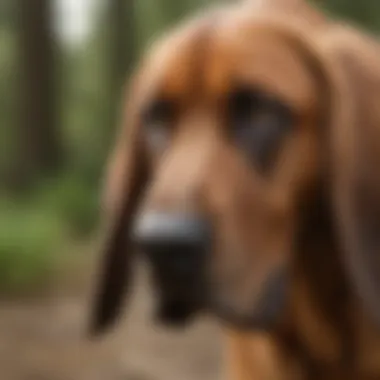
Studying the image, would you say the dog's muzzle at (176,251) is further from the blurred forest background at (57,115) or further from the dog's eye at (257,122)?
the blurred forest background at (57,115)

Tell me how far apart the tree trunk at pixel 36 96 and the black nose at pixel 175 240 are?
8.34 m

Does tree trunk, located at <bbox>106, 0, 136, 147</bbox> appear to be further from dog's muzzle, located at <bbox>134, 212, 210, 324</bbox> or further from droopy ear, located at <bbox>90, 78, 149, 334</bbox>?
dog's muzzle, located at <bbox>134, 212, 210, 324</bbox>

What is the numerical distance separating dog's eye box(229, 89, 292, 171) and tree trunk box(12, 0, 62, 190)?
8232 mm

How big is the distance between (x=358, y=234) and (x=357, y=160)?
0.46 feet

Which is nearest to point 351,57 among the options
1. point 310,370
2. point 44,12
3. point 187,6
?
point 310,370

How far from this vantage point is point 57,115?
11.4 meters

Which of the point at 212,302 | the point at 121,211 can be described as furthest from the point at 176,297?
the point at 121,211

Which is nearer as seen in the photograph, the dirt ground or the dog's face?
the dog's face

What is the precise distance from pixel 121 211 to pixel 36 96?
8188mm

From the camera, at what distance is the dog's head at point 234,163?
2426mm

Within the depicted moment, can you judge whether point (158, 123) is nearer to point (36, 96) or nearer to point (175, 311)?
point (175, 311)

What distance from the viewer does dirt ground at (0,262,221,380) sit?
623 cm

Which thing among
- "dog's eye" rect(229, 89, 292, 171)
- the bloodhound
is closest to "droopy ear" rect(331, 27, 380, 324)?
the bloodhound

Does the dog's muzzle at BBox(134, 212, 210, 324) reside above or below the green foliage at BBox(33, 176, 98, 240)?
above
